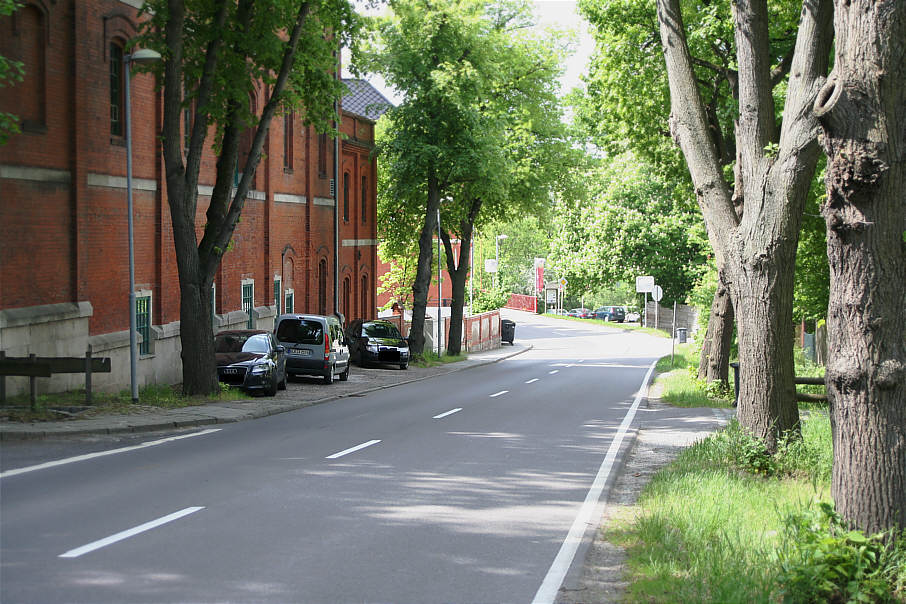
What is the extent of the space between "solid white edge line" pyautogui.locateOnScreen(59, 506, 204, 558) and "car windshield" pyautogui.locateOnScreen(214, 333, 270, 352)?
14027 mm

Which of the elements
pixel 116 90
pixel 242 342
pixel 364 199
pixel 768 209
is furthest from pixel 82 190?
pixel 364 199

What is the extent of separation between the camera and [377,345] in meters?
36.3

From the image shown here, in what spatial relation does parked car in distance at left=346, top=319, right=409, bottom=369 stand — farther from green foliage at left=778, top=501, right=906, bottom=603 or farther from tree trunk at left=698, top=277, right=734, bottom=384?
green foliage at left=778, top=501, right=906, bottom=603

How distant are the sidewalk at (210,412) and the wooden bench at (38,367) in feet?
3.06

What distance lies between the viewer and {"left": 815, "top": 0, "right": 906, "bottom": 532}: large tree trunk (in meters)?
7.13

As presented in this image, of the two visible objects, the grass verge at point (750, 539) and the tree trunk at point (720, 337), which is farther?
the tree trunk at point (720, 337)

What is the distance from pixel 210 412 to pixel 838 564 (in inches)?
540

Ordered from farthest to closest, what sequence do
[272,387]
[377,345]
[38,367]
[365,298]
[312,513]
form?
[365,298], [377,345], [272,387], [38,367], [312,513]

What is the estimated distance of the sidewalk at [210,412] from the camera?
1442 cm

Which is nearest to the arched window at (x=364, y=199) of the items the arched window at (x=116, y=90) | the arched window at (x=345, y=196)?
the arched window at (x=345, y=196)

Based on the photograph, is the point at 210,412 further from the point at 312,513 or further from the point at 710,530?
the point at 710,530

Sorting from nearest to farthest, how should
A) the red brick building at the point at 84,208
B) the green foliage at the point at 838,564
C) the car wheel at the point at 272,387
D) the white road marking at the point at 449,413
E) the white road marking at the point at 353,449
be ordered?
the green foliage at the point at 838,564, the white road marking at the point at 353,449, the red brick building at the point at 84,208, the white road marking at the point at 449,413, the car wheel at the point at 272,387

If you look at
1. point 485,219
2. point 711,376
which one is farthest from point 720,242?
point 485,219

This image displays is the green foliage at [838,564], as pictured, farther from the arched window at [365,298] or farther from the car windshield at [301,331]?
the arched window at [365,298]
